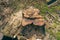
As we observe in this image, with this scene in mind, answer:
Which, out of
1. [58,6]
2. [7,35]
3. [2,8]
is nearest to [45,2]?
[58,6]

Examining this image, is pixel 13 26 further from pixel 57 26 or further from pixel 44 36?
pixel 57 26

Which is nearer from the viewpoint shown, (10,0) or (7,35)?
(7,35)

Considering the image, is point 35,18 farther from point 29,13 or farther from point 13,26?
point 13,26

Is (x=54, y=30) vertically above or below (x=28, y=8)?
below

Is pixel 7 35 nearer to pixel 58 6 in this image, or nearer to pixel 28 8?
pixel 28 8

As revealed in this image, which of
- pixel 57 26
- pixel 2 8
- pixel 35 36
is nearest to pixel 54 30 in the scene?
pixel 57 26

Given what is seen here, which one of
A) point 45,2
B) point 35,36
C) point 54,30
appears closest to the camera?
point 35,36

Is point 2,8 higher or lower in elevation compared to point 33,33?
higher

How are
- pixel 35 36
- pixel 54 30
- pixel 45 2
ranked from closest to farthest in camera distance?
pixel 35 36 → pixel 54 30 → pixel 45 2

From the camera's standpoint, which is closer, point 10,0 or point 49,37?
point 49,37
